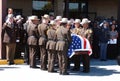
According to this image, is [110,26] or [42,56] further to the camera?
[110,26]

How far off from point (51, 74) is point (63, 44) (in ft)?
4.06

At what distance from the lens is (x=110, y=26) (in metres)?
20.2

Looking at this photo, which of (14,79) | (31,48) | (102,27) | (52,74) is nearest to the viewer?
(14,79)

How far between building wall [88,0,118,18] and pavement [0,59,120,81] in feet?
30.1

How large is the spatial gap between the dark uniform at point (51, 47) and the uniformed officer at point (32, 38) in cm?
94

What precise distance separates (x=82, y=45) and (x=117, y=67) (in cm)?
259

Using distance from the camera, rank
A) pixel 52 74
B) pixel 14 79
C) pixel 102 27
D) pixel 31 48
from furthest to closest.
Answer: pixel 102 27 < pixel 31 48 < pixel 52 74 < pixel 14 79

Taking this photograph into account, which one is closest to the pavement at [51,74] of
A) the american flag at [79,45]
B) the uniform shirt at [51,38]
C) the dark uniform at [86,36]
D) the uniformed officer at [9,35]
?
the dark uniform at [86,36]

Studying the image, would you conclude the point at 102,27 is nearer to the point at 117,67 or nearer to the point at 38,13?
the point at 117,67

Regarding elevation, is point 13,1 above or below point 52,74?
above

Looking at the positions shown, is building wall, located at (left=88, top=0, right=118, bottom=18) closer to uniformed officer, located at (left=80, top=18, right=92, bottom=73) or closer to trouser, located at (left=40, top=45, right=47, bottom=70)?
uniformed officer, located at (left=80, top=18, right=92, bottom=73)

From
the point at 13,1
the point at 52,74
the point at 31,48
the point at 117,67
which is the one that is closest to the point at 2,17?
the point at 31,48

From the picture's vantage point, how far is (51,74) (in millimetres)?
15516

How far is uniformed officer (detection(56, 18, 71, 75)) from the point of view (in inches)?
594
